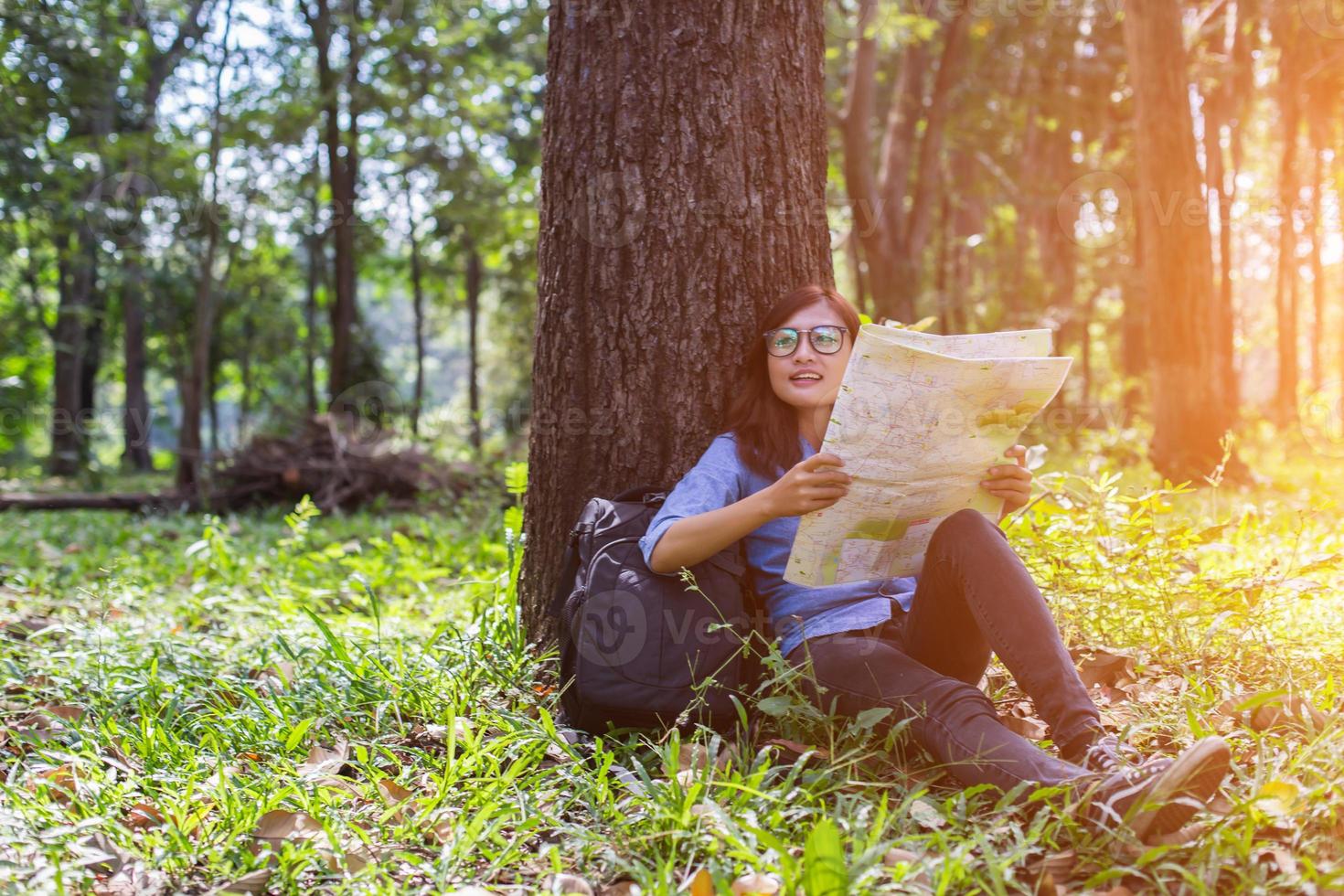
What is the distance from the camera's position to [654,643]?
8.16ft

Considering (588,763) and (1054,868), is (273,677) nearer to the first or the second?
(588,763)

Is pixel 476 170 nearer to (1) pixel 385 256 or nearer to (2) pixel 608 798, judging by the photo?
(1) pixel 385 256

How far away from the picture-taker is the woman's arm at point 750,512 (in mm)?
2330

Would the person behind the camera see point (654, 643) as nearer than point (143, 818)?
No

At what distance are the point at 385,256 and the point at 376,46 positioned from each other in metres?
11.3

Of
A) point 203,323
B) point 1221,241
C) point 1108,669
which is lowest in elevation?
point 1108,669

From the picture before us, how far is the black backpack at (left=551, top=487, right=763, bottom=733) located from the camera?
2492 millimetres

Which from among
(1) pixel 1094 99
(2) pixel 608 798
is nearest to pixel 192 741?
(2) pixel 608 798

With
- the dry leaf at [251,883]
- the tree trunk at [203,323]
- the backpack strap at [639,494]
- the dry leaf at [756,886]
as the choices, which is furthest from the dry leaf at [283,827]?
→ the tree trunk at [203,323]

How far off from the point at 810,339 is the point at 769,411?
0.24 m

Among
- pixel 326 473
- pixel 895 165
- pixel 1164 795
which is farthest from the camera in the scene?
pixel 895 165

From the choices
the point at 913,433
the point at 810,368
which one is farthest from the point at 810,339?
the point at 913,433

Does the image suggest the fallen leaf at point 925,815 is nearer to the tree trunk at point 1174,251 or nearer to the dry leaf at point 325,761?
the dry leaf at point 325,761

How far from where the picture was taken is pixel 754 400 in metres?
2.90
